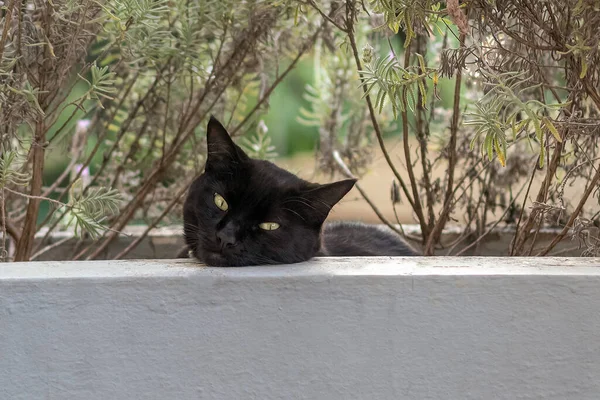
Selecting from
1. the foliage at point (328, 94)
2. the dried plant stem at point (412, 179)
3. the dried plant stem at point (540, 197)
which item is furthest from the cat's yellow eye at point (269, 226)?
the dried plant stem at point (540, 197)

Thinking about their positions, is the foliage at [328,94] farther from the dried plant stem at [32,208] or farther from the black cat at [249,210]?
the black cat at [249,210]

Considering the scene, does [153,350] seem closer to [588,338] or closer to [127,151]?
[588,338]

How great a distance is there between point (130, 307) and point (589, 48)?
0.88m

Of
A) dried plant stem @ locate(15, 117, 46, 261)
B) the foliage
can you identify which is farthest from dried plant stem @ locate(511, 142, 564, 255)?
dried plant stem @ locate(15, 117, 46, 261)

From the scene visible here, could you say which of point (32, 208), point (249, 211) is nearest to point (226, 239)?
point (249, 211)

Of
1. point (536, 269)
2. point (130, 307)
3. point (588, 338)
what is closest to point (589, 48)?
point (536, 269)

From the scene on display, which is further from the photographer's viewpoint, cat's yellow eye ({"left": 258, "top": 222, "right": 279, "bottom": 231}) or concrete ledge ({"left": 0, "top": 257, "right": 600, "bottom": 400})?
cat's yellow eye ({"left": 258, "top": 222, "right": 279, "bottom": 231})

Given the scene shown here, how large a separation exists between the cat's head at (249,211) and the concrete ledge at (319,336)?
19 cm

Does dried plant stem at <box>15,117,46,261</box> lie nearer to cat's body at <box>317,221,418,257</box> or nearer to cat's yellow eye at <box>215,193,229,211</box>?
cat's yellow eye at <box>215,193,229,211</box>

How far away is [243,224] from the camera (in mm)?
1434

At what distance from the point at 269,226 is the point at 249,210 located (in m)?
0.05

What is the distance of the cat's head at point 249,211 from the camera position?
4.62ft

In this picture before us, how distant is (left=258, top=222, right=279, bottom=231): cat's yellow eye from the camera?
1.45 m

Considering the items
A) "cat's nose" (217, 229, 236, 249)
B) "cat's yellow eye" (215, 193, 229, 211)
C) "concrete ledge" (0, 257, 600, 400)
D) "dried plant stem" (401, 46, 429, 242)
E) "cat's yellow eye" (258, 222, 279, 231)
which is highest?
"dried plant stem" (401, 46, 429, 242)
